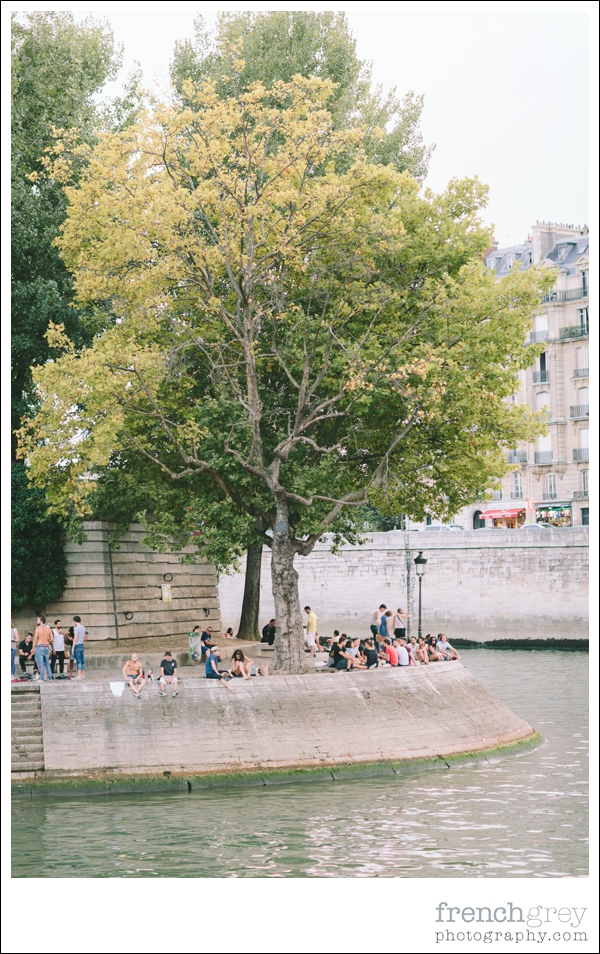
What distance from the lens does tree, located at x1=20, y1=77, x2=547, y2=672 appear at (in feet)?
89.1

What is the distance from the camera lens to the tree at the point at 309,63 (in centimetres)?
3769

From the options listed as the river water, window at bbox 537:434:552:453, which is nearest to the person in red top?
the river water

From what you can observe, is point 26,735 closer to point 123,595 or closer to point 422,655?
point 123,595

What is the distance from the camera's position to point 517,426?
99.8 feet

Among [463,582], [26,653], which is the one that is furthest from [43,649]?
[463,582]

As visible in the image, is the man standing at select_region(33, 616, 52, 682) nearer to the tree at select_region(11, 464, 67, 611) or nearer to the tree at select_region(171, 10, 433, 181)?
the tree at select_region(11, 464, 67, 611)

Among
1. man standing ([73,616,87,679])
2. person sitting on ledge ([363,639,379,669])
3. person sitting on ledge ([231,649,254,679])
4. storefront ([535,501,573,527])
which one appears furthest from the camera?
storefront ([535,501,573,527])

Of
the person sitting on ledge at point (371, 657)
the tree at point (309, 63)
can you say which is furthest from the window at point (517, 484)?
the person sitting on ledge at point (371, 657)

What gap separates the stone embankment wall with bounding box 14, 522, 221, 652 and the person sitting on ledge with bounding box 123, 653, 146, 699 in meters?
7.75

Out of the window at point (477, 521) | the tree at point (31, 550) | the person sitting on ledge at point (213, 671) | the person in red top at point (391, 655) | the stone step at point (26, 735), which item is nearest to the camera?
the stone step at point (26, 735)

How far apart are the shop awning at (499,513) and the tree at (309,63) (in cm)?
3583

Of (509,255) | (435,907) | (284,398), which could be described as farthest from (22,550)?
(509,255)

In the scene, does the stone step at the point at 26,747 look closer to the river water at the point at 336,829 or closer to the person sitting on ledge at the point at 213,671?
the river water at the point at 336,829

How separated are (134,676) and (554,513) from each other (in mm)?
47007
